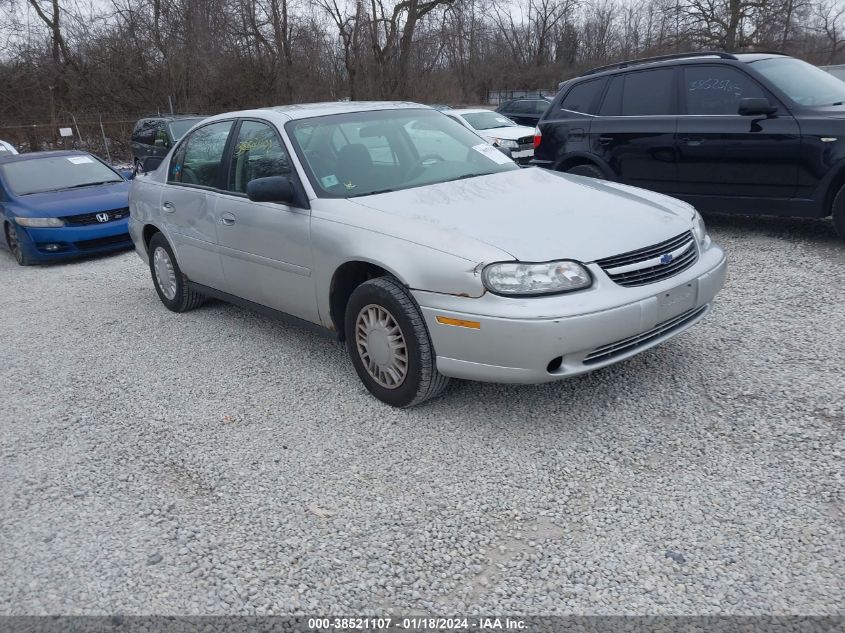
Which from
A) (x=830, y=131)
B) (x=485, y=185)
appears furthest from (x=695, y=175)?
(x=485, y=185)

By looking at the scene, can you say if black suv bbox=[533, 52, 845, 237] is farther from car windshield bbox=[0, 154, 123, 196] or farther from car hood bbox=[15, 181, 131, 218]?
car windshield bbox=[0, 154, 123, 196]

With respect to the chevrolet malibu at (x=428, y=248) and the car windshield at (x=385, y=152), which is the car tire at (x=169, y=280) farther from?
the car windshield at (x=385, y=152)

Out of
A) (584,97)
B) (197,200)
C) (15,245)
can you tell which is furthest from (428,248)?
(15,245)

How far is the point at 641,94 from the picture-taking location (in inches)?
297

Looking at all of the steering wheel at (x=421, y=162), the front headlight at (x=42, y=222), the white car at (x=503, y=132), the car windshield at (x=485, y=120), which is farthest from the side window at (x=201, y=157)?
the car windshield at (x=485, y=120)

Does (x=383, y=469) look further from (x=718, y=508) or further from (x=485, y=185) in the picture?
(x=485, y=185)

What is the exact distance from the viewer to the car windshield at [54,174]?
9.40 meters

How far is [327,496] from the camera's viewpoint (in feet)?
10.3

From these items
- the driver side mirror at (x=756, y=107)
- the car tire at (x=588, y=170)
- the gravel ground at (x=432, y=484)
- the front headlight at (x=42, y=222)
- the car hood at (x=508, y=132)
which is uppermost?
the driver side mirror at (x=756, y=107)

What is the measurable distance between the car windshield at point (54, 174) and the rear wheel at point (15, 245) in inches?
19.4

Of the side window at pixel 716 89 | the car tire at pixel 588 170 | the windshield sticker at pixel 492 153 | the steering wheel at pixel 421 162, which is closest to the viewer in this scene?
the steering wheel at pixel 421 162

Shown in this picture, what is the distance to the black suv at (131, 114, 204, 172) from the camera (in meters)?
14.4

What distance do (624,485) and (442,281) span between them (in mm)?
1239

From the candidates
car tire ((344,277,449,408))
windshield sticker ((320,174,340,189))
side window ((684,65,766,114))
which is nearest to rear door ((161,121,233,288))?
windshield sticker ((320,174,340,189))
